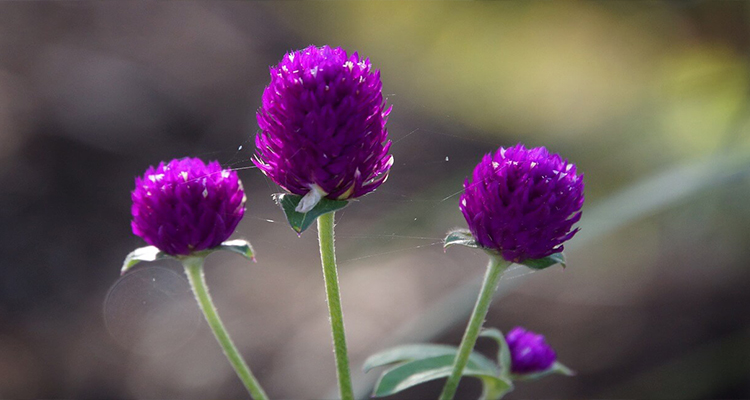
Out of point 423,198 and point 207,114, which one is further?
point 207,114

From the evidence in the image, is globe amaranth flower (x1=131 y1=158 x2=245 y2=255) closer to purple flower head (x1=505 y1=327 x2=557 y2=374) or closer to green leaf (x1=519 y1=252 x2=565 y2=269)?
green leaf (x1=519 y1=252 x2=565 y2=269)

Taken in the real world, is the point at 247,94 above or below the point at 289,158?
above

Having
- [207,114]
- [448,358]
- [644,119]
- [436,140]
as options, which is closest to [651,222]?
[644,119]

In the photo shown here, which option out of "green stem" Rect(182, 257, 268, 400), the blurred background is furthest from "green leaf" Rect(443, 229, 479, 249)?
the blurred background

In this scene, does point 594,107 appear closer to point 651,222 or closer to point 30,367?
point 651,222

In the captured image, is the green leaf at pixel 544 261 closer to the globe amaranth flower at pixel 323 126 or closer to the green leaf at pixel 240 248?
the globe amaranth flower at pixel 323 126

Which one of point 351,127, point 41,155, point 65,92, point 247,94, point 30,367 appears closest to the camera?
point 351,127

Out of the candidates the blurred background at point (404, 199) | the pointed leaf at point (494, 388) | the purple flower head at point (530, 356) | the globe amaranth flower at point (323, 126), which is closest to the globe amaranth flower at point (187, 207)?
the globe amaranth flower at point (323, 126)

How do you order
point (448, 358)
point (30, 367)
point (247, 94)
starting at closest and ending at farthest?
point (448, 358), point (30, 367), point (247, 94)
